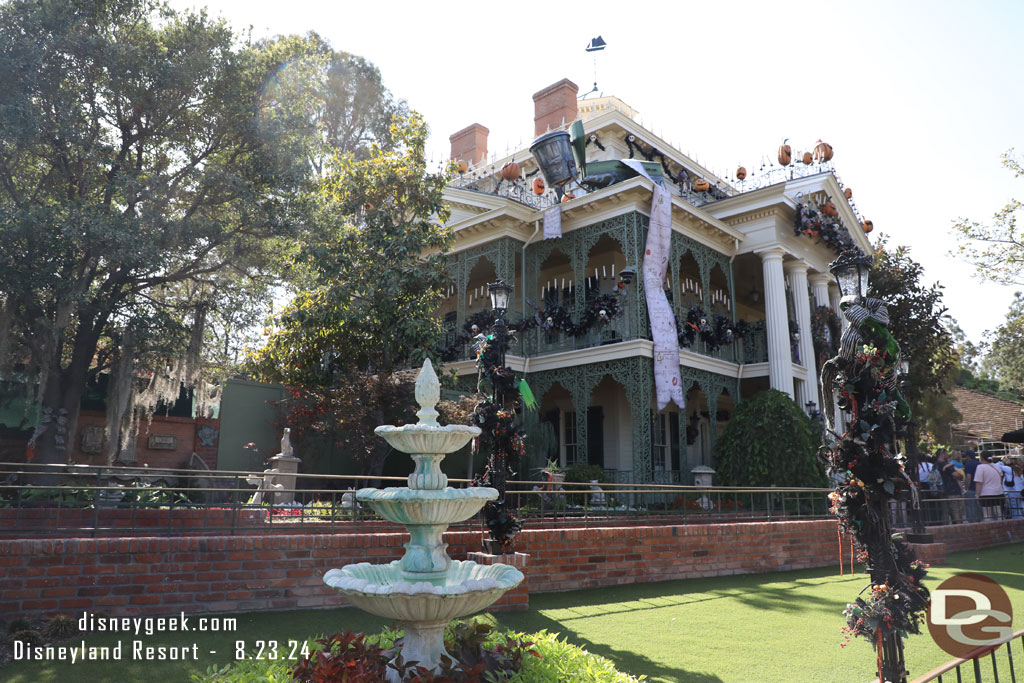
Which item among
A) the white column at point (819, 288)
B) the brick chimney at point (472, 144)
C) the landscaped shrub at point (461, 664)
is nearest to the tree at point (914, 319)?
the white column at point (819, 288)

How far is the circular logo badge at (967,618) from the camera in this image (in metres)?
5.92

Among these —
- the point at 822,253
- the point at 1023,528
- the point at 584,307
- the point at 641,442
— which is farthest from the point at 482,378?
the point at 822,253

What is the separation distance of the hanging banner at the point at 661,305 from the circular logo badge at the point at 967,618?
26.5 ft

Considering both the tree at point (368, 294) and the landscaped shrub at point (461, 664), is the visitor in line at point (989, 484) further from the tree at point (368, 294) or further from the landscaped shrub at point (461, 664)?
the landscaped shrub at point (461, 664)

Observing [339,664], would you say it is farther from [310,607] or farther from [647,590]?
[647,590]

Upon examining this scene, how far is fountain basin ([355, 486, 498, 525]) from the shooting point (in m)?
4.21

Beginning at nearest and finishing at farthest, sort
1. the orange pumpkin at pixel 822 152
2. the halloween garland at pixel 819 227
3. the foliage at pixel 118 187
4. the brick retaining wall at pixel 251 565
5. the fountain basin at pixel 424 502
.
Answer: the fountain basin at pixel 424 502 < the brick retaining wall at pixel 251 565 < the foliage at pixel 118 187 < the halloween garland at pixel 819 227 < the orange pumpkin at pixel 822 152

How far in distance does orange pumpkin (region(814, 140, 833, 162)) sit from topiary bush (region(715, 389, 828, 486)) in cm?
993

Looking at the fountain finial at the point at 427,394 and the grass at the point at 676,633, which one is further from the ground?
the fountain finial at the point at 427,394

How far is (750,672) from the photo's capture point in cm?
527

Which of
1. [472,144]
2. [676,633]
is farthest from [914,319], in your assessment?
[676,633]

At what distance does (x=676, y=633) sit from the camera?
6.54 meters

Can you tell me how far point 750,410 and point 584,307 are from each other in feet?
16.4

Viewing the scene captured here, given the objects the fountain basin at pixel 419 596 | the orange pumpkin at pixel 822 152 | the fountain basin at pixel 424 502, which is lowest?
the fountain basin at pixel 419 596
